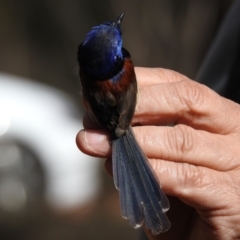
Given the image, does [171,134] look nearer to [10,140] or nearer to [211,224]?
[211,224]

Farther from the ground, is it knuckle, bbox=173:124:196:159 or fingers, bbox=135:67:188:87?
fingers, bbox=135:67:188:87

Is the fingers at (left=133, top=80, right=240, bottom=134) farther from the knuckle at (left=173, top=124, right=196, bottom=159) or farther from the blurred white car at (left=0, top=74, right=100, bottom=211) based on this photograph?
the blurred white car at (left=0, top=74, right=100, bottom=211)

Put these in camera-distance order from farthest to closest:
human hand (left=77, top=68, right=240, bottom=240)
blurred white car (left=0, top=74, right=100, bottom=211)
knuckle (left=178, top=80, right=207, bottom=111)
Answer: blurred white car (left=0, top=74, right=100, bottom=211)
knuckle (left=178, top=80, right=207, bottom=111)
human hand (left=77, top=68, right=240, bottom=240)

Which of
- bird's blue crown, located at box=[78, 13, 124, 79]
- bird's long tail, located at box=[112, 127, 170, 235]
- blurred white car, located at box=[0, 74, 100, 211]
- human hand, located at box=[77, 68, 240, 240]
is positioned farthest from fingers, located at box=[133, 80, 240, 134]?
blurred white car, located at box=[0, 74, 100, 211]

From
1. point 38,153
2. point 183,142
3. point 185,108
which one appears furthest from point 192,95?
point 38,153

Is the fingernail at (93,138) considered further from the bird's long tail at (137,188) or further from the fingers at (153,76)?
the fingers at (153,76)

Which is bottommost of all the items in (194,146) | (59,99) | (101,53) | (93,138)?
(59,99)

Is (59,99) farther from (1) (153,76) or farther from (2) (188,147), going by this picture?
(2) (188,147)

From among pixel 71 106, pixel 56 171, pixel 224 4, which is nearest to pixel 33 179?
pixel 56 171
